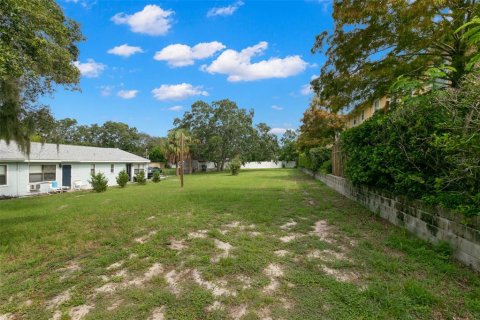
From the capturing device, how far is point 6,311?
2.38 meters

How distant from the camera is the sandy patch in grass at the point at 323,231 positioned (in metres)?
4.04

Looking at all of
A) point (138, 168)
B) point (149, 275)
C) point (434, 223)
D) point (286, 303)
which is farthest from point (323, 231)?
point (138, 168)

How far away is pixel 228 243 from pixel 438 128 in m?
3.42

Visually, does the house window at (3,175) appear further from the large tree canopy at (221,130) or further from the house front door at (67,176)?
the large tree canopy at (221,130)

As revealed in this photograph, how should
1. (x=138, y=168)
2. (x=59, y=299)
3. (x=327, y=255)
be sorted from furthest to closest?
(x=138, y=168), (x=327, y=255), (x=59, y=299)

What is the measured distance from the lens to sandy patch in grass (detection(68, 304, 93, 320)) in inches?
88.6

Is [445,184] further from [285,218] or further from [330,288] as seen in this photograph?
[285,218]

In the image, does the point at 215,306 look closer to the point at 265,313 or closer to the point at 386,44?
the point at 265,313

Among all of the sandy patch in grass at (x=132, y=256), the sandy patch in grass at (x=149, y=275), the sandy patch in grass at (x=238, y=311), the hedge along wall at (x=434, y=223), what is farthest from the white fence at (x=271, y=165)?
the sandy patch in grass at (x=238, y=311)

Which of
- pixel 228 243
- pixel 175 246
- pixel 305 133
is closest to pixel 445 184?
pixel 228 243

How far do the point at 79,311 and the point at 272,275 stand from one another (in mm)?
1947

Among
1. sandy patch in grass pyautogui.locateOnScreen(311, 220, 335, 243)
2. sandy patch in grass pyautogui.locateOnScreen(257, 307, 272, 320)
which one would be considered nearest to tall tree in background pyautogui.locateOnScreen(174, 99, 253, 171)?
sandy patch in grass pyautogui.locateOnScreen(311, 220, 335, 243)

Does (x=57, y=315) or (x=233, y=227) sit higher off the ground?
(x=233, y=227)

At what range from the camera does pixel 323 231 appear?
4426 millimetres
